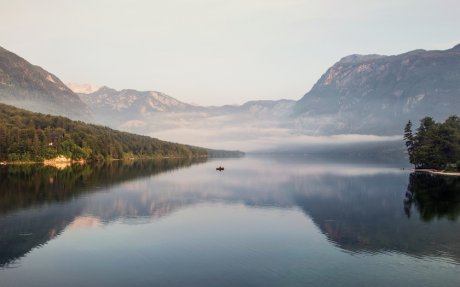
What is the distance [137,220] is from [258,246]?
30226mm

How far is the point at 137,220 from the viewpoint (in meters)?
80.3

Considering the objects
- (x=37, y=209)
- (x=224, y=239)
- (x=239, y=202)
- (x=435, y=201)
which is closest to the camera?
(x=224, y=239)

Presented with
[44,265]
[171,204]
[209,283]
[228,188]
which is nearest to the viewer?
[209,283]

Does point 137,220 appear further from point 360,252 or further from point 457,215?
point 457,215

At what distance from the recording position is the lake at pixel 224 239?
46.4 m

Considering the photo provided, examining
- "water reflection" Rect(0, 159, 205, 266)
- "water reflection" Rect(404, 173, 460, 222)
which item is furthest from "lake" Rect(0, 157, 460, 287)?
"water reflection" Rect(404, 173, 460, 222)

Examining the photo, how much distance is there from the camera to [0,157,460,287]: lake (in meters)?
46.4

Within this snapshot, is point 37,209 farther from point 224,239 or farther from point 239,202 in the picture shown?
point 239,202

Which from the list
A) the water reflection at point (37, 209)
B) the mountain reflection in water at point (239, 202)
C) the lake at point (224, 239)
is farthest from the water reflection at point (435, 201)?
the water reflection at point (37, 209)

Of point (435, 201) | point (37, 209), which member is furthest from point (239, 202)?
point (435, 201)

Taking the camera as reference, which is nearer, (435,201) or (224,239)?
(224,239)

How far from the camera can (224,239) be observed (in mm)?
65688

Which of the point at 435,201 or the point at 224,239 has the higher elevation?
the point at 435,201

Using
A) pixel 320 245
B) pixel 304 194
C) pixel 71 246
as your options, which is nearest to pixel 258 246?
pixel 320 245
